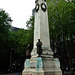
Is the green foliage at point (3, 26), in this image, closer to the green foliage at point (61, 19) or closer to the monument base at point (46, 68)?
the green foliage at point (61, 19)

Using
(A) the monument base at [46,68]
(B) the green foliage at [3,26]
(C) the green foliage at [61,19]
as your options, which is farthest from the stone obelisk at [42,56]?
(B) the green foliage at [3,26]

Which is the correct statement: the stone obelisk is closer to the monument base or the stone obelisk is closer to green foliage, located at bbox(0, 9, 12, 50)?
the monument base

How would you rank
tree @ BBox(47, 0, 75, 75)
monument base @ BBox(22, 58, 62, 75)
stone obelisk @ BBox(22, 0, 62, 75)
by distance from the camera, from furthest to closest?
tree @ BBox(47, 0, 75, 75)
stone obelisk @ BBox(22, 0, 62, 75)
monument base @ BBox(22, 58, 62, 75)

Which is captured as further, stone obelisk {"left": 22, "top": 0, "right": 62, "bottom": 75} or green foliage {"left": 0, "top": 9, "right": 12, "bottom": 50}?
green foliage {"left": 0, "top": 9, "right": 12, "bottom": 50}

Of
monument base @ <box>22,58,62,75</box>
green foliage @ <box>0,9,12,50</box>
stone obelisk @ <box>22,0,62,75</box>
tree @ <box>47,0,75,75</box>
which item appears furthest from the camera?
green foliage @ <box>0,9,12,50</box>

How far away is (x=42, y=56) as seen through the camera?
35.5ft

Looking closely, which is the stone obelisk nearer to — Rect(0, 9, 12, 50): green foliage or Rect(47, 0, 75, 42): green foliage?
Rect(47, 0, 75, 42): green foliage

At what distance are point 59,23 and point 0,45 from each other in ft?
51.7

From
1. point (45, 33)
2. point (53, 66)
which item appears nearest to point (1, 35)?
point (45, 33)

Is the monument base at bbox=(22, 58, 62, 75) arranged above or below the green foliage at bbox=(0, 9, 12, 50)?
below

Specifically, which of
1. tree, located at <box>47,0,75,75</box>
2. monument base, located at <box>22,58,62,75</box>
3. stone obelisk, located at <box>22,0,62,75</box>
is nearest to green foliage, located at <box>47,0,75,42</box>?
tree, located at <box>47,0,75,75</box>

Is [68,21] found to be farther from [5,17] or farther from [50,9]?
[5,17]

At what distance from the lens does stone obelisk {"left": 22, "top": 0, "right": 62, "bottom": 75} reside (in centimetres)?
1012

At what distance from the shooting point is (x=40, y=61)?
10.0 m
